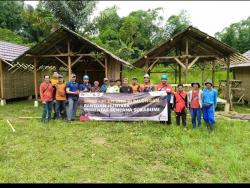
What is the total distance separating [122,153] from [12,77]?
14.4 m

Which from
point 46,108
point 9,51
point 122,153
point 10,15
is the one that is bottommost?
point 122,153

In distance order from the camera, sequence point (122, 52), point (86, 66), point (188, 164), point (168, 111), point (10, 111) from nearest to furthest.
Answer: point (188, 164), point (168, 111), point (10, 111), point (86, 66), point (122, 52)

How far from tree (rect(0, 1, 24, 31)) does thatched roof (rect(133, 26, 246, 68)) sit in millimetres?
28316

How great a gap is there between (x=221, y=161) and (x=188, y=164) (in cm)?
72

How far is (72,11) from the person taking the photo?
32.2m

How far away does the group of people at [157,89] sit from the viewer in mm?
10938

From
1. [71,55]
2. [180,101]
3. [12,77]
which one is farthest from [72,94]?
[12,77]

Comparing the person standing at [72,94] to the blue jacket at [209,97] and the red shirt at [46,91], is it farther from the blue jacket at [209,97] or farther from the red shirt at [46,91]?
the blue jacket at [209,97]

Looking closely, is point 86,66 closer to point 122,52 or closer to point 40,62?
point 40,62

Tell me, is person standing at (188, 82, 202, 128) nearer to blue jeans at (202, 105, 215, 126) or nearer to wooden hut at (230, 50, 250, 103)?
blue jeans at (202, 105, 215, 126)

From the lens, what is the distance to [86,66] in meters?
22.8

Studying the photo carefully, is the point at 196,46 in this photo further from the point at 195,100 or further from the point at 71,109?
the point at 71,109

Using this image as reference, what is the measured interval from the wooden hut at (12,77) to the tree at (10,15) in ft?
65.9
